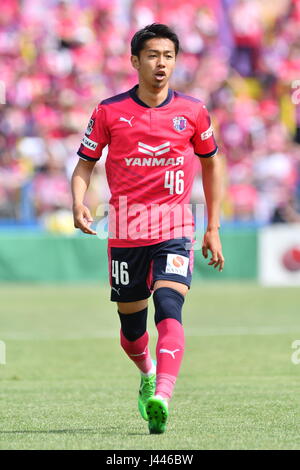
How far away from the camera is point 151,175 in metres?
6.44

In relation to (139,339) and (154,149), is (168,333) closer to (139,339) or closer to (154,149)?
(139,339)

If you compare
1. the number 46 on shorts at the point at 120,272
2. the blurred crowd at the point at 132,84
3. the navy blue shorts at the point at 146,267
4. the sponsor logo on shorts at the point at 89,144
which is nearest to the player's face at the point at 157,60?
the sponsor logo on shorts at the point at 89,144

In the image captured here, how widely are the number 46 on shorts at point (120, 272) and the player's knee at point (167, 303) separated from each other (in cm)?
35

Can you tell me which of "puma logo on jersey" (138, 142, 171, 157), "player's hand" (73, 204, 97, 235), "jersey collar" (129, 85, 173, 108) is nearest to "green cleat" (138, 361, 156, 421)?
"player's hand" (73, 204, 97, 235)

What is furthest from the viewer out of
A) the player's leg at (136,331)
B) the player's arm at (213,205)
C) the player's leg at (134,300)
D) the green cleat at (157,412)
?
the player's leg at (136,331)

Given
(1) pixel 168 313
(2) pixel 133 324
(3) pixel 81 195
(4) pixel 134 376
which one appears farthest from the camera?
(4) pixel 134 376

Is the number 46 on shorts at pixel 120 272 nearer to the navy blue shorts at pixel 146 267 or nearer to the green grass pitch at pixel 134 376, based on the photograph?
the navy blue shorts at pixel 146 267

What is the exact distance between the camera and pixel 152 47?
6.32 metres

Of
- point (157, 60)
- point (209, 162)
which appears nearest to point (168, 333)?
point (209, 162)

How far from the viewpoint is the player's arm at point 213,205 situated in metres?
6.38

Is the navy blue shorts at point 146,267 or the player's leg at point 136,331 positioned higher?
the navy blue shorts at point 146,267

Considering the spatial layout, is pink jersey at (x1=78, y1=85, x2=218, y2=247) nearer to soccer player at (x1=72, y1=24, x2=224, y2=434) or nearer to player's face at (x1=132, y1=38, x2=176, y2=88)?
soccer player at (x1=72, y1=24, x2=224, y2=434)

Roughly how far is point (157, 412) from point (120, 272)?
3.86ft
